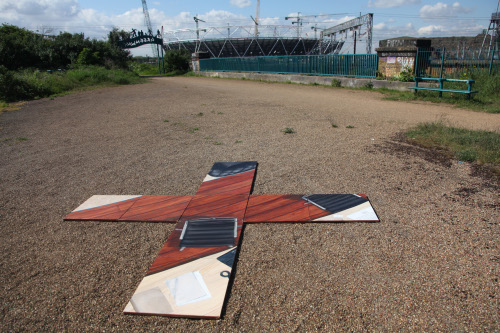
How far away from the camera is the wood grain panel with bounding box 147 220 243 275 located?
118 inches

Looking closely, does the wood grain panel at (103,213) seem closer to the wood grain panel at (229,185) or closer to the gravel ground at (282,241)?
the gravel ground at (282,241)

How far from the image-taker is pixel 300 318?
2.38 meters

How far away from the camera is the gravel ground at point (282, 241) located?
95.7 inches

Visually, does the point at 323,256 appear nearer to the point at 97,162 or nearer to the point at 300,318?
the point at 300,318

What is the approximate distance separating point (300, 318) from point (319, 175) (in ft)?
9.38

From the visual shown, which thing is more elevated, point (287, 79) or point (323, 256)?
point (287, 79)

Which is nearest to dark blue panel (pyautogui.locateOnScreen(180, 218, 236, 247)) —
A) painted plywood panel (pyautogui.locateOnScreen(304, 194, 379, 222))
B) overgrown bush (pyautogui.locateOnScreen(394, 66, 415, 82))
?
painted plywood panel (pyautogui.locateOnScreen(304, 194, 379, 222))

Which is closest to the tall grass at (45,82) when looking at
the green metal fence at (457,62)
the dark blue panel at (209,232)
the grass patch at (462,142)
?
the dark blue panel at (209,232)

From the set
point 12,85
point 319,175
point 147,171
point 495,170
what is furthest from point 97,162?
point 12,85

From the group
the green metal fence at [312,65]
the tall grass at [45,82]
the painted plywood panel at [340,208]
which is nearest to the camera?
the painted plywood panel at [340,208]

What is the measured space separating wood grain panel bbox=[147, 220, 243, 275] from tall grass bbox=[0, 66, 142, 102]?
1570 cm

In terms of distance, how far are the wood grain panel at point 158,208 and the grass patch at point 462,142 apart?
14.7 ft

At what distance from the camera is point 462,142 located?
6.11 meters

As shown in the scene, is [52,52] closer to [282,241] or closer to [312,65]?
[312,65]
